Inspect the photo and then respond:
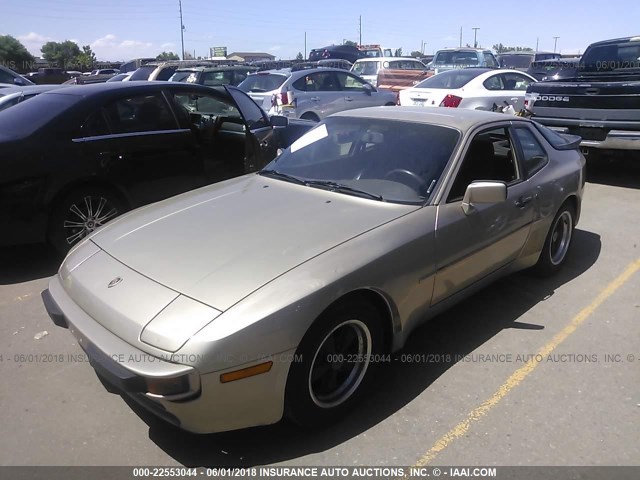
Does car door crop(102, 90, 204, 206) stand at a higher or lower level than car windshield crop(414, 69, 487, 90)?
lower

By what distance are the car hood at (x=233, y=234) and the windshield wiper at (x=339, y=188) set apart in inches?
2.2

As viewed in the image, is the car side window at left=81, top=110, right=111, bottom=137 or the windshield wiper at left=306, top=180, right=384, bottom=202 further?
the car side window at left=81, top=110, right=111, bottom=137

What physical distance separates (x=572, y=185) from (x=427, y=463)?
9.85ft

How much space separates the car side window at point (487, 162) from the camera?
3.38m

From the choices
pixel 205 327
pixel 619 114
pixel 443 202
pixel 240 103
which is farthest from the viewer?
pixel 619 114

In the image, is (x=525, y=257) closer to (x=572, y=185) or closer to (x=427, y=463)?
(x=572, y=185)

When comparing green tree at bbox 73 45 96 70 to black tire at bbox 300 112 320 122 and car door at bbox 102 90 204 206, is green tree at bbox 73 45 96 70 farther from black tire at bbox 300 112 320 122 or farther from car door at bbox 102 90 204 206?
car door at bbox 102 90 204 206

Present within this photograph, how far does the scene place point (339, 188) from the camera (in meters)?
3.37

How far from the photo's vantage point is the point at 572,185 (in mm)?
4504

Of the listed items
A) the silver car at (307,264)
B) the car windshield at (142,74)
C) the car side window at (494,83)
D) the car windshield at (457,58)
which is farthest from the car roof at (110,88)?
the car windshield at (457,58)

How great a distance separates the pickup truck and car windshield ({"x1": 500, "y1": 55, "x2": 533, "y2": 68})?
44.3ft

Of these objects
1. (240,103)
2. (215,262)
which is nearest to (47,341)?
(215,262)

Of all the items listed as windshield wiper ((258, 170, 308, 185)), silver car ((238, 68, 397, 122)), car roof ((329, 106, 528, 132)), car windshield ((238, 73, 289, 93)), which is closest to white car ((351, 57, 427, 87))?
silver car ((238, 68, 397, 122))

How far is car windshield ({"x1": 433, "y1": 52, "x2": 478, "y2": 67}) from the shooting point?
16672 millimetres
